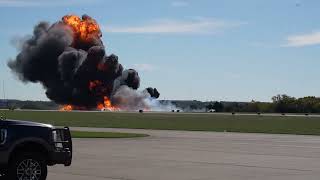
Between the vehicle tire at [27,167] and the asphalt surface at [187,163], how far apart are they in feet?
5.28

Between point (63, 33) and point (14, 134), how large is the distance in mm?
104968

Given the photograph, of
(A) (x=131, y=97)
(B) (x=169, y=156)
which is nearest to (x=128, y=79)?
(A) (x=131, y=97)

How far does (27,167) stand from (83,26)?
347 feet

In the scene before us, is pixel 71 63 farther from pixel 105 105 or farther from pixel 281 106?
pixel 281 106

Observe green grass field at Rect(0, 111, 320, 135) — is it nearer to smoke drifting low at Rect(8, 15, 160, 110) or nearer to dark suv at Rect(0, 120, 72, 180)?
dark suv at Rect(0, 120, 72, 180)

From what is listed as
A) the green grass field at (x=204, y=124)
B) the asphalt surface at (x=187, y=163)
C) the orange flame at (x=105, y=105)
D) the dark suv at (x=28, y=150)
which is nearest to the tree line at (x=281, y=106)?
the orange flame at (x=105, y=105)

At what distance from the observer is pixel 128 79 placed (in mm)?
132625

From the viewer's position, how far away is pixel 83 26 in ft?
387

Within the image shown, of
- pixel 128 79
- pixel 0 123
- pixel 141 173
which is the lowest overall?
pixel 141 173

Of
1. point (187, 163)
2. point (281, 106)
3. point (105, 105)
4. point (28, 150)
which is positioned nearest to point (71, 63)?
point (105, 105)

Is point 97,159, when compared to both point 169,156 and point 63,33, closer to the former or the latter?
point 169,156

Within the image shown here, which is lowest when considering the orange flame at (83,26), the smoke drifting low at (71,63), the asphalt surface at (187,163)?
the asphalt surface at (187,163)

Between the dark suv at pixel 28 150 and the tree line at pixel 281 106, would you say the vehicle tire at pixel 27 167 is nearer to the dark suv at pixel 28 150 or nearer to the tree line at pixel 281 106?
the dark suv at pixel 28 150

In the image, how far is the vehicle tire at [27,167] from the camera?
13086 mm
